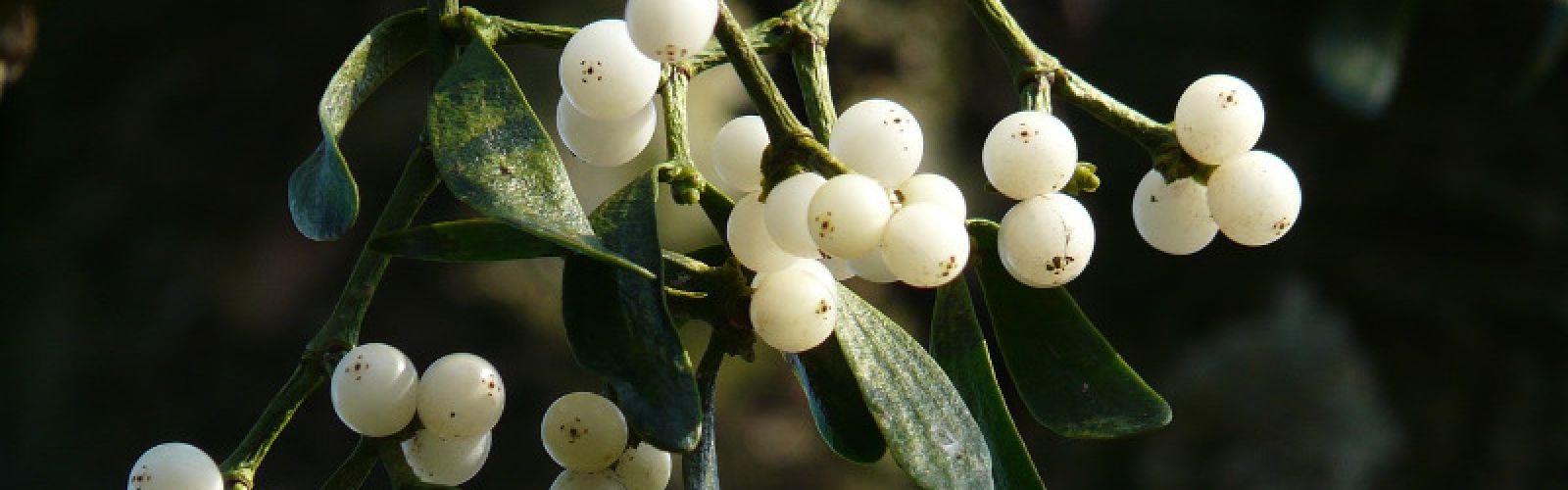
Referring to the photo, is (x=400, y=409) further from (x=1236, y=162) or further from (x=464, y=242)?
(x=1236, y=162)

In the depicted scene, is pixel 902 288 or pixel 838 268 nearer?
pixel 838 268

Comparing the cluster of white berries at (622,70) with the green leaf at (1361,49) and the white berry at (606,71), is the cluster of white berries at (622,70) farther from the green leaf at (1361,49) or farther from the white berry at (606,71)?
the green leaf at (1361,49)

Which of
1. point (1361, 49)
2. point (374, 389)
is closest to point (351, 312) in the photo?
point (374, 389)

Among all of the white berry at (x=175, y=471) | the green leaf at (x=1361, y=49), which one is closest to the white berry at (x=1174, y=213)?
the white berry at (x=175, y=471)

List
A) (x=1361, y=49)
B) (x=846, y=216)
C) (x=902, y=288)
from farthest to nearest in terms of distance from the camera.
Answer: (x=902, y=288)
(x=1361, y=49)
(x=846, y=216)

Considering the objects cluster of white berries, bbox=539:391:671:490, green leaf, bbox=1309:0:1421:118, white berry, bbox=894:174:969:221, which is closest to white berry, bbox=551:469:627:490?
cluster of white berries, bbox=539:391:671:490

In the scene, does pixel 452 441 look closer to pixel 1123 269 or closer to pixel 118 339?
pixel 118 339
